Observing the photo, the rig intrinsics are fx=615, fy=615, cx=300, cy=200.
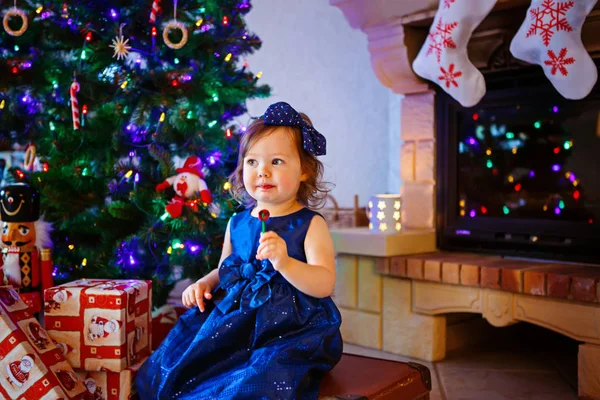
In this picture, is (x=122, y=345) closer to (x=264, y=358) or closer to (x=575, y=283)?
(x=264, y=358)

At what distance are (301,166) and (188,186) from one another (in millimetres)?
720

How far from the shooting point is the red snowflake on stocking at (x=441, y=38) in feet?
6.91

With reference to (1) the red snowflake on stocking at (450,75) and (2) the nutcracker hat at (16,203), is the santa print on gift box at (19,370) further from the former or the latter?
(1) the red snowflake on stocking at (450,75)

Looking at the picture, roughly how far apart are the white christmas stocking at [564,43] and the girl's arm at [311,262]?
1.02 m

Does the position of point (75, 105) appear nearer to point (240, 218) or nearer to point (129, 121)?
point (129, 121)

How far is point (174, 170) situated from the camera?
206 cm

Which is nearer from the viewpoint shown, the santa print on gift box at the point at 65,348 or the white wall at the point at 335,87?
the santa print on gift box at the point at 65,348

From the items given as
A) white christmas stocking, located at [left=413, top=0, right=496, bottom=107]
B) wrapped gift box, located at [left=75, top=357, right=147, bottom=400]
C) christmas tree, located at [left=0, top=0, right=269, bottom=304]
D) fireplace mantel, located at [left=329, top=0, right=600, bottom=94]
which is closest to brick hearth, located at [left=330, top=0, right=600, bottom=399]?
fireplace mantel, located at [left=329, top=0, right=600, bottom=94]

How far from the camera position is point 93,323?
1.45 meters

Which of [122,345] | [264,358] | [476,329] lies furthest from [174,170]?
[476,329]

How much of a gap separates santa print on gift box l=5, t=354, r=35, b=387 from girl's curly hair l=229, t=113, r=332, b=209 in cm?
60

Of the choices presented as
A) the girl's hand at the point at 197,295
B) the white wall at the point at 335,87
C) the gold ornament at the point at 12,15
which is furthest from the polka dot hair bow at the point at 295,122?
the white wall at the point at 335,87

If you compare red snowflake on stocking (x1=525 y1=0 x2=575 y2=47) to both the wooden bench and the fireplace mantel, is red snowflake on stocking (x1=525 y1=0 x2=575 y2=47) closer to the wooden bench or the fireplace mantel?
the fireplace mantel

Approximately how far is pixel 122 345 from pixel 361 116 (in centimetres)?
250
